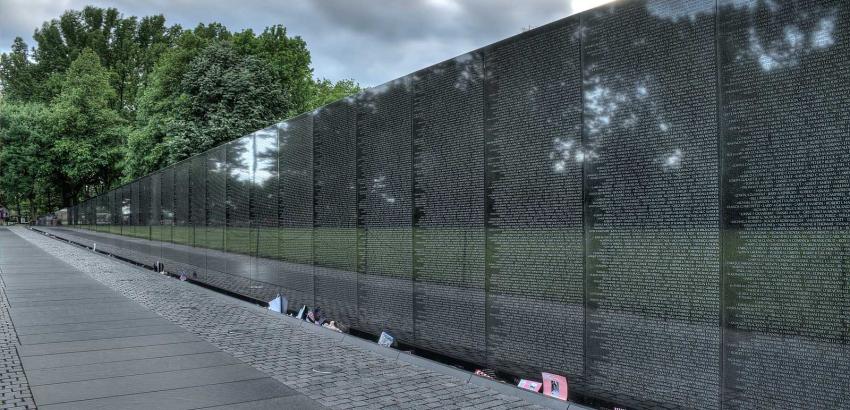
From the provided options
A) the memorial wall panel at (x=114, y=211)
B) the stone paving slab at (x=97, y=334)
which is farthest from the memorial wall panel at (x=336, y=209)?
the memorial wall panel at (x=114, y=211)

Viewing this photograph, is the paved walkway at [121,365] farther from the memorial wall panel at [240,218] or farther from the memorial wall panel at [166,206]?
the memorial wall panel at [166,206]

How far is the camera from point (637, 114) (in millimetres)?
5297

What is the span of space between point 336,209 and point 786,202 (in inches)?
256

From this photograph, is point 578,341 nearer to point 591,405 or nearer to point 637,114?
point 591,405

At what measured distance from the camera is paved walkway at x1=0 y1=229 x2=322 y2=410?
5727 millimetres

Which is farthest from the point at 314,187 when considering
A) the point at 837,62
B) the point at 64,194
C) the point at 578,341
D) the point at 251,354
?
the point at 64,194

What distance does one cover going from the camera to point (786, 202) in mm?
4324

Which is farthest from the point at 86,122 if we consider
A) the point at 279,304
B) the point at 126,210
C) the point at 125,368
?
the point at 125,368

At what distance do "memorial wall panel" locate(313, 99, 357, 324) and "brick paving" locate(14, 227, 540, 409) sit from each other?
668 millimetres

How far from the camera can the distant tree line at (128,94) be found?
34281mm

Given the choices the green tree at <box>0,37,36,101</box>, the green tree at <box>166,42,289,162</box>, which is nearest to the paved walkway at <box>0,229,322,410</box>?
the green tree at <box>166,42,289,162</box>

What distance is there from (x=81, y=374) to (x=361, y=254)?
367 centimetres

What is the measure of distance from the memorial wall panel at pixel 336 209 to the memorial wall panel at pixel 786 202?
5.54 metres

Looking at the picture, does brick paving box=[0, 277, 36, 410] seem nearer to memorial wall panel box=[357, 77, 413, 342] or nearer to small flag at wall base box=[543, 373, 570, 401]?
memorial wall panel box=[357, 77, 413, 342]
